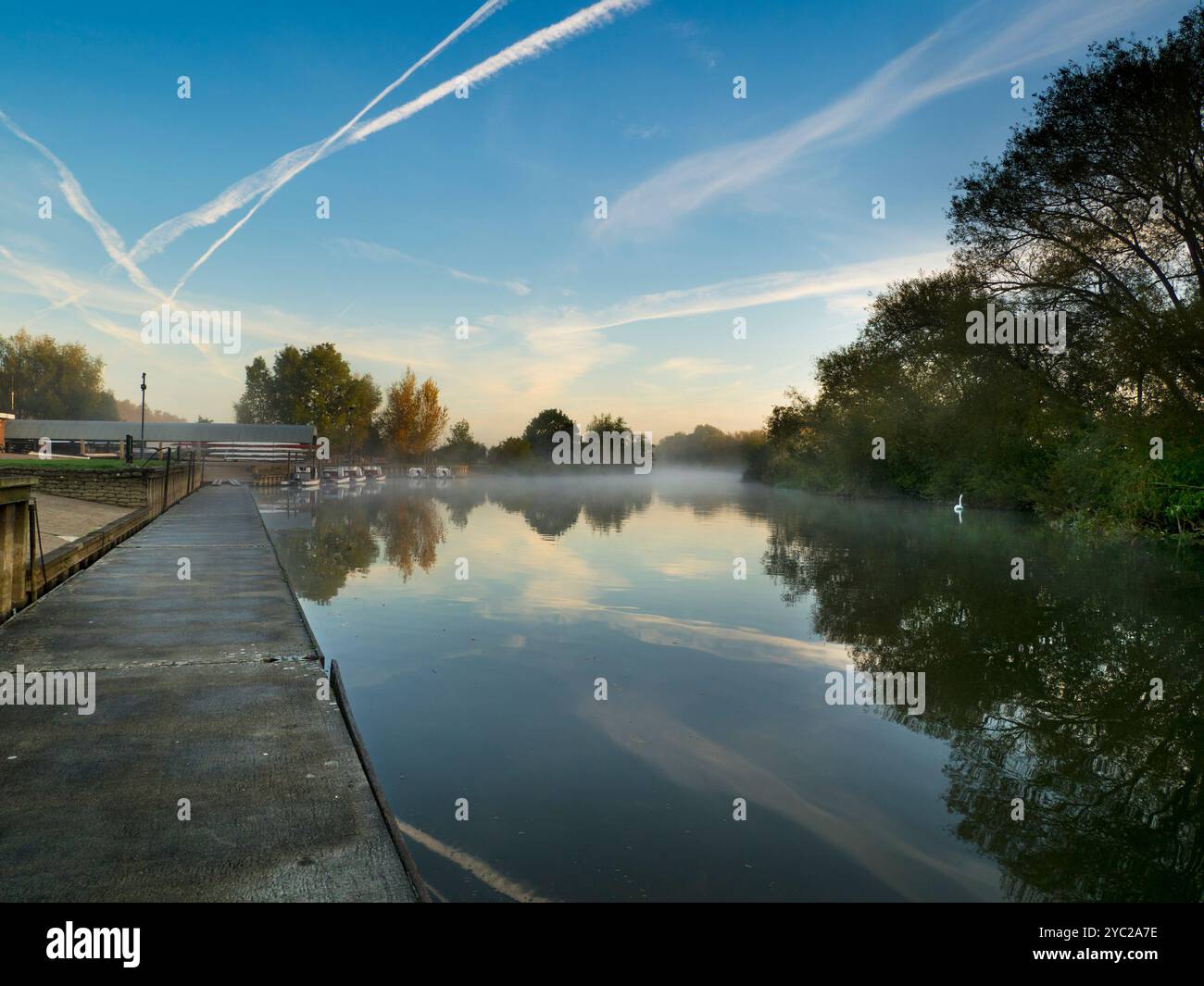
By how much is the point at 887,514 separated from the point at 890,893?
3988 cm

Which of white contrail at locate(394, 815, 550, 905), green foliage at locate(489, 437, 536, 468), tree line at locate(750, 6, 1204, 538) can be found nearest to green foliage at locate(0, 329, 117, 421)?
green foliage at locate(489, 437, 536, 468)

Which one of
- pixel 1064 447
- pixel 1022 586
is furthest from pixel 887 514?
pixel 1022 586

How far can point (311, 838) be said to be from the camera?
3.97 metres

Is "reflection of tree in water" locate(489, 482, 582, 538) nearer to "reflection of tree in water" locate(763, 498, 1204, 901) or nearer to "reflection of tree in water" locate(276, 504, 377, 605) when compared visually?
"reflection of tree in water" locate(276, 504, 377, 605)

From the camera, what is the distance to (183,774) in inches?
187

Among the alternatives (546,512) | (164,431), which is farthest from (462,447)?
(546,512)

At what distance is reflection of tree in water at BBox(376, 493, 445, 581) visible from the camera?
19328 millimetres

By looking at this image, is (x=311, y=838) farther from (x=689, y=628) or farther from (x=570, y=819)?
(x=689, y=628)

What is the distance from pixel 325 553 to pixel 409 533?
5707 mm

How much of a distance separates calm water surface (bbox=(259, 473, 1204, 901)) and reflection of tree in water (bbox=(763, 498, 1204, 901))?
1.4 inches

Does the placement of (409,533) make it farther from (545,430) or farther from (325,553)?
(545,430)

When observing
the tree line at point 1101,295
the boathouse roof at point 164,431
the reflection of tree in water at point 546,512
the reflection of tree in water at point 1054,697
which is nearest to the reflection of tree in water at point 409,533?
the reflection of tree in water at point 546,512

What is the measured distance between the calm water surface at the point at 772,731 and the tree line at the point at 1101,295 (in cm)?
945

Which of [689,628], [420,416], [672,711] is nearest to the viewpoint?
[672,711]
